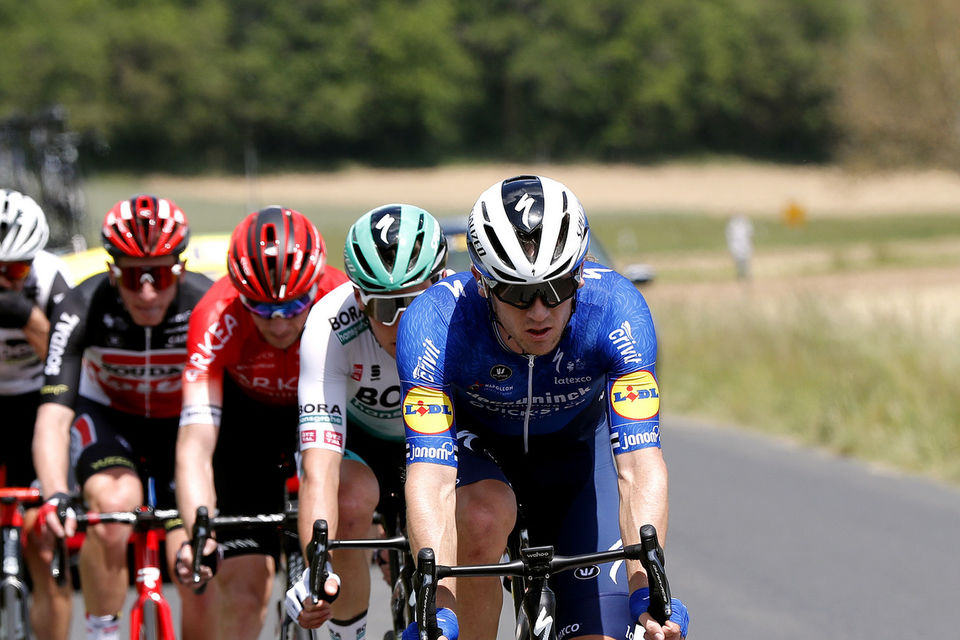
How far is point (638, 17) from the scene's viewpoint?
293 feet

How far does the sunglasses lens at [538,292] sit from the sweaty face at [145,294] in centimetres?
226

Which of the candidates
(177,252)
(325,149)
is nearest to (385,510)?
(177,252)

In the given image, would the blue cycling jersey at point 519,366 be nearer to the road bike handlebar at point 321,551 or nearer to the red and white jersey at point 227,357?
the road bike handlebar at point 321,551

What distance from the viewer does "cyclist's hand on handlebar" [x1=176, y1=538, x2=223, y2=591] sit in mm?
4836

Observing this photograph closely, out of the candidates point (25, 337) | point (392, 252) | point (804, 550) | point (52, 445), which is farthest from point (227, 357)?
point (804, 550)

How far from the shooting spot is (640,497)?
379 centimetres

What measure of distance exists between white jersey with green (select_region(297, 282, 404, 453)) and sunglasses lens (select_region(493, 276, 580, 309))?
1.16 m

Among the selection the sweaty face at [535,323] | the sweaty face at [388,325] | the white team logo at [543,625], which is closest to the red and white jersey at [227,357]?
the sweaty face at [388,325]

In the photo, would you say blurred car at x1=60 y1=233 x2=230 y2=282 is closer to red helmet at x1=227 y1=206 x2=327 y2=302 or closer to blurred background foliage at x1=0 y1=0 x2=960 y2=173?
red helmet at x1=227 y1=206 x2=327 y2=302

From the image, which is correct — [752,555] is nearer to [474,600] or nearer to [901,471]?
[901,471]

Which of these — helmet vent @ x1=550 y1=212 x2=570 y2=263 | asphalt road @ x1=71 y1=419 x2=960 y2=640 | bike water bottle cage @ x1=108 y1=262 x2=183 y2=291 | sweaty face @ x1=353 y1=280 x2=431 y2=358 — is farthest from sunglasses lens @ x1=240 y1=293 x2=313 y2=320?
asphalt road @ x1=71 y1=419 x2=960 y2=640

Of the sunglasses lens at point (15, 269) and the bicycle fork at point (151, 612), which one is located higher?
the sunglasses lens at point (15, 269)

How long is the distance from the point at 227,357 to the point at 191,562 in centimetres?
81

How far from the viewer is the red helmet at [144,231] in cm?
549
